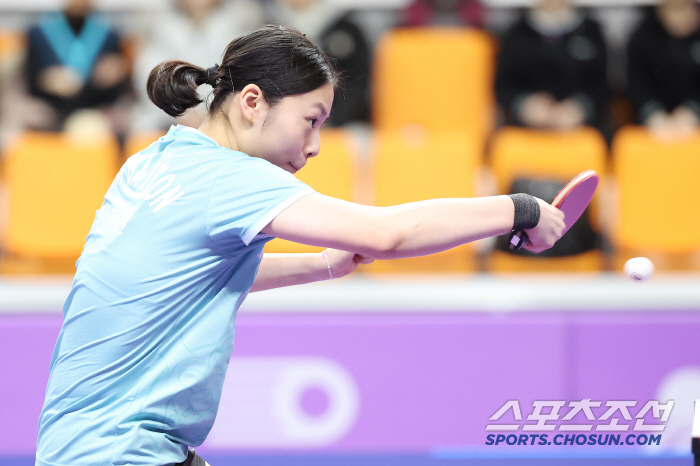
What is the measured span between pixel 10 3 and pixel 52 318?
3900 mm

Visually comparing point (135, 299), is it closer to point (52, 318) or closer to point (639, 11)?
point (52, 318)

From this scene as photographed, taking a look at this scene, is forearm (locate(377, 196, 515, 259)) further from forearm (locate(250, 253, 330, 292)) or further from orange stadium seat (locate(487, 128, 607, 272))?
orange stadium seat (locate(487, 128, 607, 272))

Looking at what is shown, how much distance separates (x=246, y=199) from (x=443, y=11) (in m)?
4.86

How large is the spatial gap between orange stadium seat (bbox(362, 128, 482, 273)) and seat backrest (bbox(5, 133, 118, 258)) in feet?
5.53

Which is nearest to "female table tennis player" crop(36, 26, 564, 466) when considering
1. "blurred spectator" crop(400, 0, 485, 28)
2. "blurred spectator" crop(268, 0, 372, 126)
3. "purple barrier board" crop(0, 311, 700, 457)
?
"purple barrier board" crop(0, 311, 700, 457)

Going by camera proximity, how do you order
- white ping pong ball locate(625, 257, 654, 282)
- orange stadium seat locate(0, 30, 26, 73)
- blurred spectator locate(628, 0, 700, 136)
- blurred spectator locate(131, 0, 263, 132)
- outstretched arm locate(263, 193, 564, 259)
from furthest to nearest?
orange stadium seat locate(0, 30, 26, 73) → blurred spectator locate(131, 0, 263, 132) → blurred spectator locate(628, 0, 700, 136) → white ping pong ball locate(625, 257, 654, 282) → outstretched arm locate(263, 193, 564, 259)

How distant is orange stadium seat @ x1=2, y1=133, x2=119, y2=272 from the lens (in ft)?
15.8

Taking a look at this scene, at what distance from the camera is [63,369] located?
175 cm

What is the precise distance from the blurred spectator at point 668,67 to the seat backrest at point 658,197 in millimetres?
662

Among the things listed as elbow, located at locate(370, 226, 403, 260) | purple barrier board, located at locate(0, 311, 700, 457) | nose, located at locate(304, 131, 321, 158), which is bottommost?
purple barrier board, located at locate(0, 311, 700, 457)

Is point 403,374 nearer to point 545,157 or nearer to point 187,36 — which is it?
point 545,157

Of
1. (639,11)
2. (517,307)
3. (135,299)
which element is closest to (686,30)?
(639,11)

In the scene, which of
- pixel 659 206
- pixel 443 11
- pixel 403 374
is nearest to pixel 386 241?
pixel 403 374

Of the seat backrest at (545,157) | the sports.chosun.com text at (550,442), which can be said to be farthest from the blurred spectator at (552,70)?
the sports.chosun.com text at (550,442)
